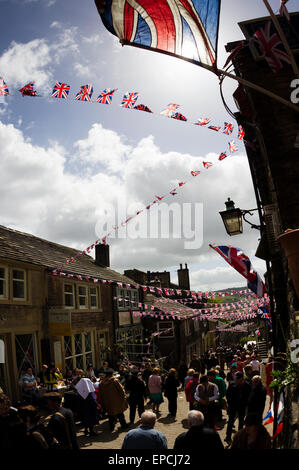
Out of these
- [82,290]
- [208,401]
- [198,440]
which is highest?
[82,290]

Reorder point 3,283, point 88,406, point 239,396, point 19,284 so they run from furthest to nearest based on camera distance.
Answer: point 19,284
point 3,283
point 88,406
point 239,396

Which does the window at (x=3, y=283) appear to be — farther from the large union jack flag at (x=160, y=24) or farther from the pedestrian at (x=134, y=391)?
the large union jack flag at (x=160, y=24)

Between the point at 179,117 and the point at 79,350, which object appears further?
the point at 79,350

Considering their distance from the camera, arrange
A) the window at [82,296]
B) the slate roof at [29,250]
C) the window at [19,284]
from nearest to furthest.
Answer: the window at [19,284] < the slate roof at [29,250] < the window at [82,296]

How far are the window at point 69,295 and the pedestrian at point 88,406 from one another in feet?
27.0

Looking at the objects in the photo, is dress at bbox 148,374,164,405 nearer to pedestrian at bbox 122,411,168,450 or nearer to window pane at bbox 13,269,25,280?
window pane at bbox 13,269,25,280

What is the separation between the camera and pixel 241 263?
11.0 meters

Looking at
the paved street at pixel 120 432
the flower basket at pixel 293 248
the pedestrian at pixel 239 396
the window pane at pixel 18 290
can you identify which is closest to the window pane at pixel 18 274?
the window pane at pixel 18 290

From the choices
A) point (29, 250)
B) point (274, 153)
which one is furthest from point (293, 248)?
point (29, 250)

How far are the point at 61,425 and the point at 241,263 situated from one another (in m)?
7.12

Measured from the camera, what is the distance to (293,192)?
27.8 ft

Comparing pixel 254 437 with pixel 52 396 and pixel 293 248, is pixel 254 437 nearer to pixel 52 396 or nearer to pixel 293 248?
pixel 293 248

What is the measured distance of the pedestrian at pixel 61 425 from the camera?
5422 millimetres
